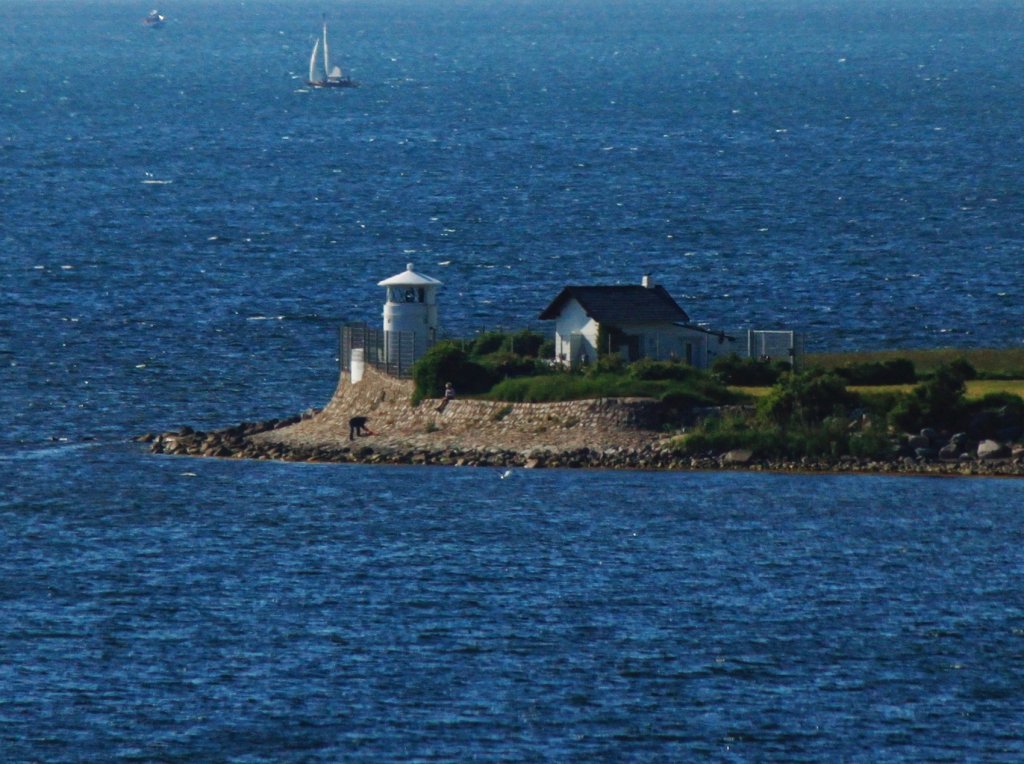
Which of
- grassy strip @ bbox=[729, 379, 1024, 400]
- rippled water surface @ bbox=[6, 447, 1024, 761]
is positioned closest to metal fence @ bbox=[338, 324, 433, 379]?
rippled water surface @ bbox=[6, 447, 1024, 761]

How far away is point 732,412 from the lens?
69.7 m

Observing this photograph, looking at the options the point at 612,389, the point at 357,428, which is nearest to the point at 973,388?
the point at 612,389

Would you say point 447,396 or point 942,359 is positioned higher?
point 942,359

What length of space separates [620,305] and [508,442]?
209 inches

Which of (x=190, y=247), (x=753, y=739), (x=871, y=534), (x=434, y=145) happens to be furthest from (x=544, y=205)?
(x=753, y=739)

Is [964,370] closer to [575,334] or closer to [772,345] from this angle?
Result: [772,345]

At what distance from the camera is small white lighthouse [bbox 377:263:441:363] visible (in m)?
75.2

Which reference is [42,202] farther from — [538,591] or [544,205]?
[538,591]

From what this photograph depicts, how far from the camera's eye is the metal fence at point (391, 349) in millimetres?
75188

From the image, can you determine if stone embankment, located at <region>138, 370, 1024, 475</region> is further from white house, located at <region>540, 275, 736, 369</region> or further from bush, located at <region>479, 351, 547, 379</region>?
white house, located at <region>540, 275, 736, 369</region>

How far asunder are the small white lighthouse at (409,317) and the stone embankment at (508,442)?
1.05 m

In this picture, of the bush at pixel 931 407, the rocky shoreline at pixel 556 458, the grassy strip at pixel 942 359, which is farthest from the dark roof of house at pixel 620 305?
the bush at pixel 931 407

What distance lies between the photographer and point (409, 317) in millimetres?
75375

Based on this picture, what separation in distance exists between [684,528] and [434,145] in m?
130
